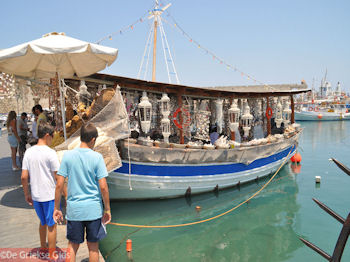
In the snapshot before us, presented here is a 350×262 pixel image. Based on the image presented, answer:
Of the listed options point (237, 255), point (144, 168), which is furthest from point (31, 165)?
point (237, 255)

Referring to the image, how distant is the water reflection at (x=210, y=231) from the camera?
5.00 metres

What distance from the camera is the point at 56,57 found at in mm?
5215

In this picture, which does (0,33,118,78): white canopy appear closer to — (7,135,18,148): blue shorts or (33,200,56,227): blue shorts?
(7,135,18,148): blue shorts

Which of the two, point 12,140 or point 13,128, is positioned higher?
point 13,128

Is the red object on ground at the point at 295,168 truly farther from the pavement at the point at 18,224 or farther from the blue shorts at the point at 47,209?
the blue shorts at the point at 47,209

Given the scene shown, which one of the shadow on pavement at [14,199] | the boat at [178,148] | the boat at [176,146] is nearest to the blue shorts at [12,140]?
the shadow on pavement at [14,199]

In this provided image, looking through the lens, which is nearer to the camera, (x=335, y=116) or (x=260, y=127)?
(x=260, y=127)

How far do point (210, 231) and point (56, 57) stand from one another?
16.3 ft

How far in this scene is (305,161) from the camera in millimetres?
13711

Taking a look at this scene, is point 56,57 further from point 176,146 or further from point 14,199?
point 176,146

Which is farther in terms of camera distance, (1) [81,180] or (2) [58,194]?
(2) [58,194]

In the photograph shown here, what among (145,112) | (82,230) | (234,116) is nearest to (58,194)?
(82,230)

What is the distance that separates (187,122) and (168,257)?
4.07 m

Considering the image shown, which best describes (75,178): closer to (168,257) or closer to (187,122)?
(168,257)
